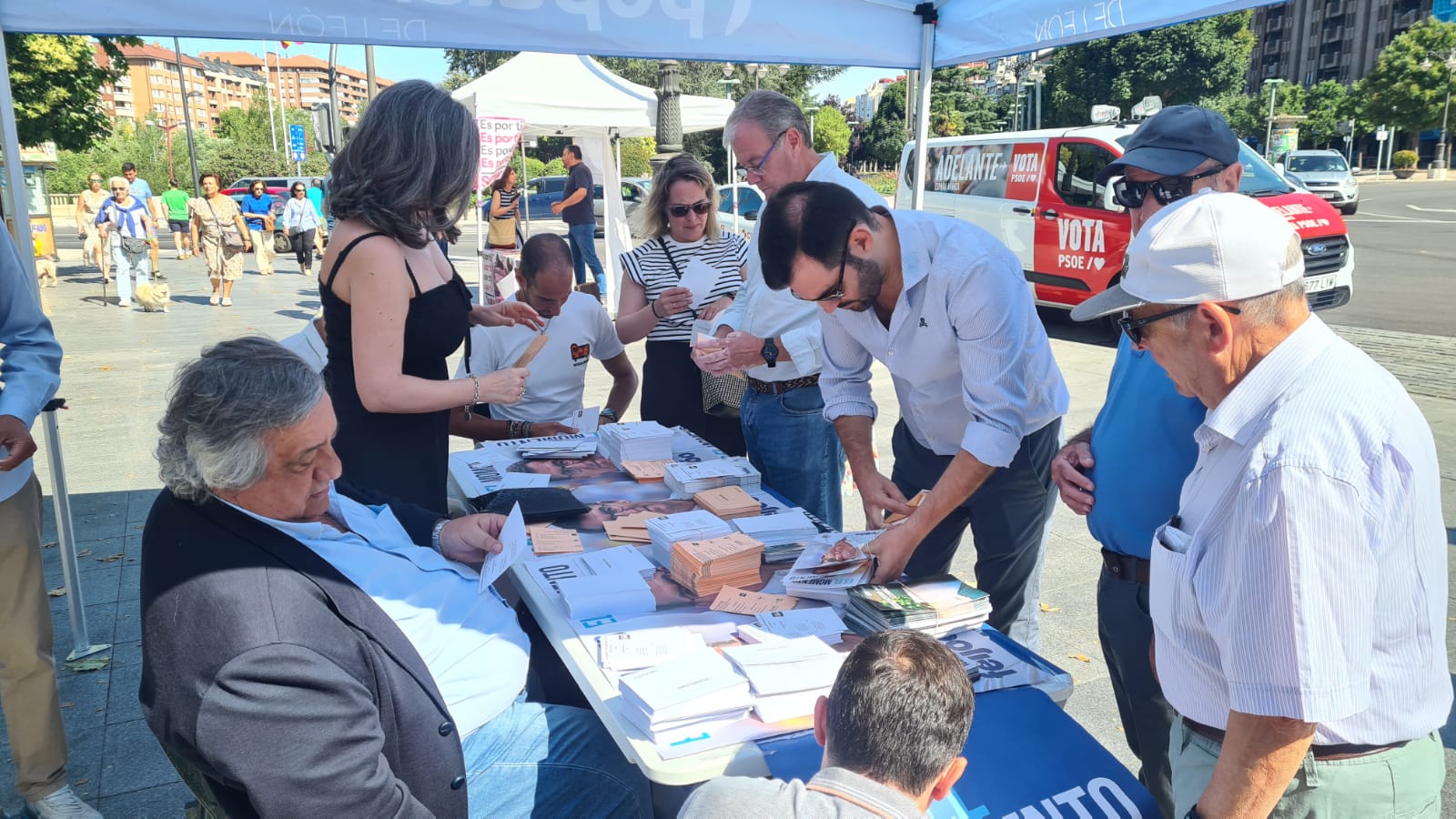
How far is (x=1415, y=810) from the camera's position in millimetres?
1405

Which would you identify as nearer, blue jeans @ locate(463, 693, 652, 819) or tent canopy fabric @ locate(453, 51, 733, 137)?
blue jeans @ locate(463, 693, 652, 819)

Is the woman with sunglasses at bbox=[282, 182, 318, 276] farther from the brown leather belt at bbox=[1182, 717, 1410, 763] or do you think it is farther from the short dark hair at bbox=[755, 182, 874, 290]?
the brown leather belt at bbox=[1182, 717, 1410, 763]

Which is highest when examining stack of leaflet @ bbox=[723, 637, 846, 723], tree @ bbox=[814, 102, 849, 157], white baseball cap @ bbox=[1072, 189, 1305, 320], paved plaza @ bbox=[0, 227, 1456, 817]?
tree @ bbox=[814, 102, 849, 157]

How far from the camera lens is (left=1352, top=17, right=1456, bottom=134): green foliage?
46.9 metres

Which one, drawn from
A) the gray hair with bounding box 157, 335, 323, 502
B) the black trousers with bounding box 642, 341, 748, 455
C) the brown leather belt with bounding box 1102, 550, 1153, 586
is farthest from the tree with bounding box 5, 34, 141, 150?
the brown leather belt with bounding box 1102, 550, 1153, 586

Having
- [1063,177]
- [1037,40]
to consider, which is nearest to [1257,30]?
[1063,177]

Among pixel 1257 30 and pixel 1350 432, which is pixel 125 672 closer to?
pixel 1350 432

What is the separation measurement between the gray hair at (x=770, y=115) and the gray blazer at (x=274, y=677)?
218 cm

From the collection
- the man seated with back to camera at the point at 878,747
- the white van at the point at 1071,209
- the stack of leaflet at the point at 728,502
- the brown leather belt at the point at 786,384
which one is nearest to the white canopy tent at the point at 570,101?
the white van at the point at 1071,209

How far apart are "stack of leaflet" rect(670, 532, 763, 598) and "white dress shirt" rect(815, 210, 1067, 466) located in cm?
58

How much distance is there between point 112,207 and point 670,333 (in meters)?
12.0

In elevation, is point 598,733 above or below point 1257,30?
below

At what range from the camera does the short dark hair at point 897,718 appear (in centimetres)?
128

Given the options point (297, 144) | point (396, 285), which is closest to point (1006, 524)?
point (396, 285)
